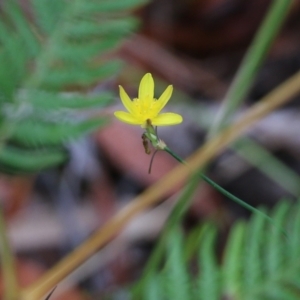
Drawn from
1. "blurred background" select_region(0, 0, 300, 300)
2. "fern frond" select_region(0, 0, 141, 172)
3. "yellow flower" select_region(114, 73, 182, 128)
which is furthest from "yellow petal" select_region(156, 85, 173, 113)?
"blurred background" select_region(0, 0, 300, 300)

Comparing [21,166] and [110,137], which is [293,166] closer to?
[110,137]

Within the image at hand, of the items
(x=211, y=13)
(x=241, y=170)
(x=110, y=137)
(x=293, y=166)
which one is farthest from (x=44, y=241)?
(x=211, y=13)

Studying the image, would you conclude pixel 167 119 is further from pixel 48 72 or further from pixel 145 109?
pixel 48 72

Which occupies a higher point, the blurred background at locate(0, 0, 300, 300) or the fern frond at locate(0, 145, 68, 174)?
the blurred background at locate(0, 0, 300, 300)

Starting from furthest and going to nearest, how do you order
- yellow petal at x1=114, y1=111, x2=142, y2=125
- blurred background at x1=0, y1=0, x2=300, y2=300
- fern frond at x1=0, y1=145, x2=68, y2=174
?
blurred background at x1=0, y1=0, x2=300, y2=300, fern frond at x1=0, y1=145, x2=68, y2=174, yellow petal at x1=114, y1=111, x2=142, y2=125

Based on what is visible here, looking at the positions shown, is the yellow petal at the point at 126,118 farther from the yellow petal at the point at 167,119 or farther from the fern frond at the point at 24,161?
the fern frond at the point at 24,161

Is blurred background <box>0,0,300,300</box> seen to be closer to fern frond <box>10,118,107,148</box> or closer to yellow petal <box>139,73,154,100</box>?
fern frond <box>10,118,107,148</box>
